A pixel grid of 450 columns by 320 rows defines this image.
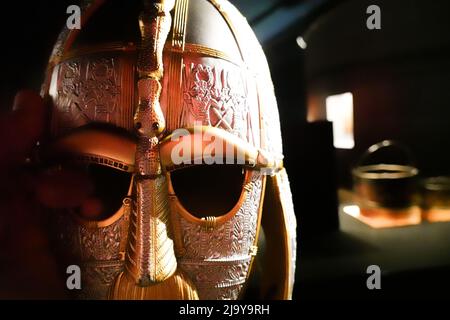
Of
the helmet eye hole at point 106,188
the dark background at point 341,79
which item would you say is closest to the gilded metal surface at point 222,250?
the helmet eye hole at point 106,188

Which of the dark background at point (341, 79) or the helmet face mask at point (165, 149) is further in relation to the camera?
the dark background at point (341, 79)

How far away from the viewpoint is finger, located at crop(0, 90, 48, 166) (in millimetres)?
806

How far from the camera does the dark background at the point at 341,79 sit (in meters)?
1.07

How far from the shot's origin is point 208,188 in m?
0.82

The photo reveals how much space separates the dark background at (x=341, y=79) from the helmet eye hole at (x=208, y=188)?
399 mm

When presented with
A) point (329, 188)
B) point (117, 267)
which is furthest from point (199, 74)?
point (329, 188)

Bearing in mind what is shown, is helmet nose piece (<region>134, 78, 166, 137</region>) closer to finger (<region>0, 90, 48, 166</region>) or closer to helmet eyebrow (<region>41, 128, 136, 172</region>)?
helmet eyebrow (<region>41, 128, 136, 172</region>)

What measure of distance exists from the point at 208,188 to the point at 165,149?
0.14m

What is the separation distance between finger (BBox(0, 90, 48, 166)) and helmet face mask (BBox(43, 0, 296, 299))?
40 mm

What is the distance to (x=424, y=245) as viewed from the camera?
4.03 feet

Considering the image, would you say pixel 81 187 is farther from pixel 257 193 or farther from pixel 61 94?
pixel 257 193

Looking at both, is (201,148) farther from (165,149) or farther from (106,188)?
(106,188)

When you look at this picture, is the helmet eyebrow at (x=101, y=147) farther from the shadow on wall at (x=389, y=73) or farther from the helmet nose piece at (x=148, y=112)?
the shadow on wall at (x=389, y=73)

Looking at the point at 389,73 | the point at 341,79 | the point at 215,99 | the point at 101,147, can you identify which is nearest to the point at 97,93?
the point at 101,147
